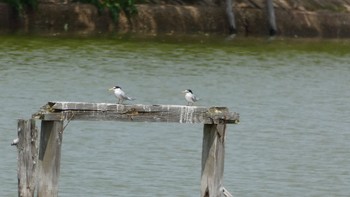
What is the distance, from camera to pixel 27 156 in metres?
14.2

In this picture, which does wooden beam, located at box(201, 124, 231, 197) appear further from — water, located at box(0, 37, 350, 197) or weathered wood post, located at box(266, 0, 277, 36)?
weathered wood post, located at box(266, 0, 277, 36)

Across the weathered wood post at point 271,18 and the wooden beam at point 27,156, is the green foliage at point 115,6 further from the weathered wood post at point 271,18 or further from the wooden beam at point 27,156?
the wooden beam at point 27,156

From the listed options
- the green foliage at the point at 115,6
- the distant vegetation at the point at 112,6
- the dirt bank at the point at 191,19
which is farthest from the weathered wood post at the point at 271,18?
the green foliage at the point at 115,6

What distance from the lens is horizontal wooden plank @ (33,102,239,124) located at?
14062 millimetres

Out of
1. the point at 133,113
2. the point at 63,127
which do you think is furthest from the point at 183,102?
the point at 63,127

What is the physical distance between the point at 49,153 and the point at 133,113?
101 cm

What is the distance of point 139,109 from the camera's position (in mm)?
14305

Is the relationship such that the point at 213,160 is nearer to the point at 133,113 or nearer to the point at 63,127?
the point at 133,113

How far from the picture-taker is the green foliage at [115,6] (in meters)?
44.3

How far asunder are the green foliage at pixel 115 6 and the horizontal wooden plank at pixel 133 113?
98.5 feet

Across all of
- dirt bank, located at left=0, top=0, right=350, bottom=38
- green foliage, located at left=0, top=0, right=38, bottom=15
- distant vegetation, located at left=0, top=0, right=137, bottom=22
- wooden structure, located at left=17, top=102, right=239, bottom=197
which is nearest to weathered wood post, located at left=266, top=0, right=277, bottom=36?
dirt bank, located at left=0, top=0, right=350, bottom=38

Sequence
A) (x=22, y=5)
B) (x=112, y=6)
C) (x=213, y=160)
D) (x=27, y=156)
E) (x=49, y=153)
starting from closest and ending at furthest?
1. (x=49, y=153)
2. (x=27, y=156)
3. (x=213, y=160)
4. (x=22, y=5)
5. (x=112, y=6)

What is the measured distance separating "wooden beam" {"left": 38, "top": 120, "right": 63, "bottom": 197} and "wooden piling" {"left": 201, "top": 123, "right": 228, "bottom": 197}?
5.47 feet

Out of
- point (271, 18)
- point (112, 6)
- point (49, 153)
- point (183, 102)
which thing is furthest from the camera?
point (271, 18)
